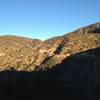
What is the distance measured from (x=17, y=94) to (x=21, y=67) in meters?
100.0

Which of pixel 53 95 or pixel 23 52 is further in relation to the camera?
pixel 23 52

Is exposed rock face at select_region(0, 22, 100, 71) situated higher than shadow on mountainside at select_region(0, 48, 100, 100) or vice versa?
exposed rock face at select_region(0, 22, 100, 71)

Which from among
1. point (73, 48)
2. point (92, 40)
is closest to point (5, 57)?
point (73, 48)

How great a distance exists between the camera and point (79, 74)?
3027 inches

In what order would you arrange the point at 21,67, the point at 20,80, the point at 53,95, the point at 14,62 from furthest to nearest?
the point at 14,62
the point at 21,67
the point at 20,80
the point at 53,95

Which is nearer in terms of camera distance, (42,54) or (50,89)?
(50,89)

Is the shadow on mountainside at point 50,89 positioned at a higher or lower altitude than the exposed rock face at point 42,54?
lower

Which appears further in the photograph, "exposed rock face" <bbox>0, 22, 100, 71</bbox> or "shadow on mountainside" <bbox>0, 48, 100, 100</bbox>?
"exposed rock face" <bbox>0, 22, 100, 71</bbox>

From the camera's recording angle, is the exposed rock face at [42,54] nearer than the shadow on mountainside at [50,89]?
No

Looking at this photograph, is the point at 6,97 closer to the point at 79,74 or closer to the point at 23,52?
the point at 79,74

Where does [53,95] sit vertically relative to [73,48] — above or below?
below

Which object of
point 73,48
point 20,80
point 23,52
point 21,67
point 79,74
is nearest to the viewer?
point 20,80

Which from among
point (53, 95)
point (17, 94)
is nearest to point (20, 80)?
point (17, 94)

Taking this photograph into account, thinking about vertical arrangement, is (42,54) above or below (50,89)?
above
